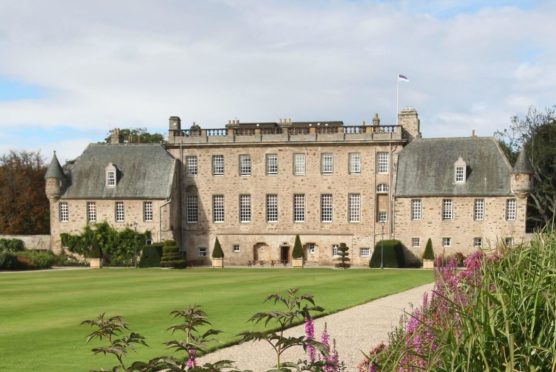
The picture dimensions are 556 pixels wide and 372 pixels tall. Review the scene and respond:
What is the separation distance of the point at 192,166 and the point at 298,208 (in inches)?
338

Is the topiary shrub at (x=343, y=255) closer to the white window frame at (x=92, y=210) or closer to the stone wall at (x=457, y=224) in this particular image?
the stone wall at (x=457, y=224)

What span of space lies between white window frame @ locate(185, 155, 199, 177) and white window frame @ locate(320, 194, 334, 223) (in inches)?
378

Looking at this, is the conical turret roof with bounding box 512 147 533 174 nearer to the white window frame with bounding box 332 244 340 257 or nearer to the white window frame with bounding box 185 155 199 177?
the white window frame with bounding box 332 244 340 257

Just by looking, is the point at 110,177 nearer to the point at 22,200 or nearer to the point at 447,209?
the point at 22,200

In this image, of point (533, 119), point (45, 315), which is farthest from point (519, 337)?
point (533, 119)

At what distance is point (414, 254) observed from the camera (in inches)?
1649

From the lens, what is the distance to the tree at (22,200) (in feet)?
170

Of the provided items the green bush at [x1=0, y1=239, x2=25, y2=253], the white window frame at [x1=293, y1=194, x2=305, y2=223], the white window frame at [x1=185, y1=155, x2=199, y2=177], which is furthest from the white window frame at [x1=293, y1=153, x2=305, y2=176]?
the green bush at [x1=0, y1=239, x2=25, y2=253]

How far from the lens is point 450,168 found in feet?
138

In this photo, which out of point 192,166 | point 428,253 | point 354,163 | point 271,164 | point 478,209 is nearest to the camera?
point 428,253

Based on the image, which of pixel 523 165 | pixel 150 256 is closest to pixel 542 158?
pixel 523 165

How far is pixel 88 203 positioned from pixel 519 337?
4342 centimetres

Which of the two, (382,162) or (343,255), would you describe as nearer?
(343,255)

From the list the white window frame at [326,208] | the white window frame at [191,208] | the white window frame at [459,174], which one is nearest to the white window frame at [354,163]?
the white window frame at [326,208]
